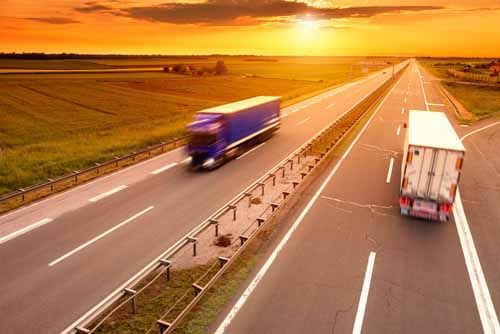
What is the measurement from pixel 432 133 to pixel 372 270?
7927 millimetres

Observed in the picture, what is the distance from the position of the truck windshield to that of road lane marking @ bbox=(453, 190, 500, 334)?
42.4 ft

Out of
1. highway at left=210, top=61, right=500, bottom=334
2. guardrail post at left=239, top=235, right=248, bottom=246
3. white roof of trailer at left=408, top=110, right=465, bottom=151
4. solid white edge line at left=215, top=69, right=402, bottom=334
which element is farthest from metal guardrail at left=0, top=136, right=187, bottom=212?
white roof of trailer at left=408, top=110, right=465, bottom=151

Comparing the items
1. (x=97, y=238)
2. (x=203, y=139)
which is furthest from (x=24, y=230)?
(x=203, y=139)

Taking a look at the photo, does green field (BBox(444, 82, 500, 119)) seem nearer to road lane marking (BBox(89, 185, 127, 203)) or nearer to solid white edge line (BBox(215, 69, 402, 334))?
solid white edge line (BBox(215, 69, 402, 334))

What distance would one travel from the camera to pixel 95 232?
13.3 m

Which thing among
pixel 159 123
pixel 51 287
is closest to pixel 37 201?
pixel 51 287

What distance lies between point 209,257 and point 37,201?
10114 mm

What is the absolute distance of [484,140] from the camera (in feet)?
94.2

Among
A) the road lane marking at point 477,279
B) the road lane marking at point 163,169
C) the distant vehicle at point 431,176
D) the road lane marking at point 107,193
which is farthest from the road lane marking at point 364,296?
the road lane marking at point 163,169

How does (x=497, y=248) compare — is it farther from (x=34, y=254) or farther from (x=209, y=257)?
(x=34, y=254)

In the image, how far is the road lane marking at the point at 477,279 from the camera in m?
8.88

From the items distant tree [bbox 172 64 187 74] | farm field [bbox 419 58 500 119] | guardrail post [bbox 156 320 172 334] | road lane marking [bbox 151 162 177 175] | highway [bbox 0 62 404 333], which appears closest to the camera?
guardrail post [bbox 156 320 172 334]

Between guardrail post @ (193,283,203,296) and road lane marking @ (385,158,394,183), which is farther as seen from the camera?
road lane marking @ (385,158,394,183)

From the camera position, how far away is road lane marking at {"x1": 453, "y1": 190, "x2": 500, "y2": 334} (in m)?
8.88
